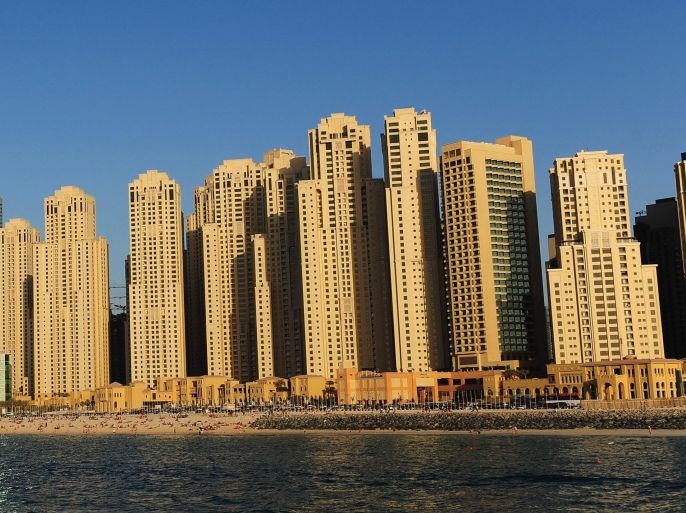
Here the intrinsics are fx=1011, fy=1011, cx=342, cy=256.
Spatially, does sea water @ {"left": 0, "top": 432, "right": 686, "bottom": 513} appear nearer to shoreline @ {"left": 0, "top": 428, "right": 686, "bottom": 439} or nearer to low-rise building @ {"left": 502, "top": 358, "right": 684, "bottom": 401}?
shoreline @ {"left": 0, "top": 428, "right": 686, "bottom": 439}

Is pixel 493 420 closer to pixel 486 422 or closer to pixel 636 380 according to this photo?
pixel 486 422

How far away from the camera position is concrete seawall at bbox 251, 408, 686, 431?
156 meters

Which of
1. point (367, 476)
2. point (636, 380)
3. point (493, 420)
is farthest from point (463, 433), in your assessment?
point (367, 476)

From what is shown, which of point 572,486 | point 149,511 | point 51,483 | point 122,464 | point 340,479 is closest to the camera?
point 149,511

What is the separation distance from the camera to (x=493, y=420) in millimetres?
171625

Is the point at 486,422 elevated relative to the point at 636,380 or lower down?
lower down

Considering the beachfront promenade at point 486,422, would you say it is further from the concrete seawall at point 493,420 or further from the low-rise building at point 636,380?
the low-rise building at point 636,380

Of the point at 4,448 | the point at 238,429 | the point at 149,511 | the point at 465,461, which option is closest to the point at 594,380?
the point at 238,429

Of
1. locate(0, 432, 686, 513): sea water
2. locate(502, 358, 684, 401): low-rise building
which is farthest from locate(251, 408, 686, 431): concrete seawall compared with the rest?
locate(502, 358, 684, 401): low-rise building

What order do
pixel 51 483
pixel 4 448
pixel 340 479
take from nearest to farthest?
pixel 340 479 → pixel 51 483 → pixel 4 448

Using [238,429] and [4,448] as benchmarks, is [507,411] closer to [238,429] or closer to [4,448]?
[238,429]

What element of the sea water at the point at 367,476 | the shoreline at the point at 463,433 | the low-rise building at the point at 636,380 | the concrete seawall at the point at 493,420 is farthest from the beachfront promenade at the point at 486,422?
→ the low-rise building at the point at 636,380

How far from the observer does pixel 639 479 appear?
98188mm

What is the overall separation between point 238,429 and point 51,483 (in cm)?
8275
